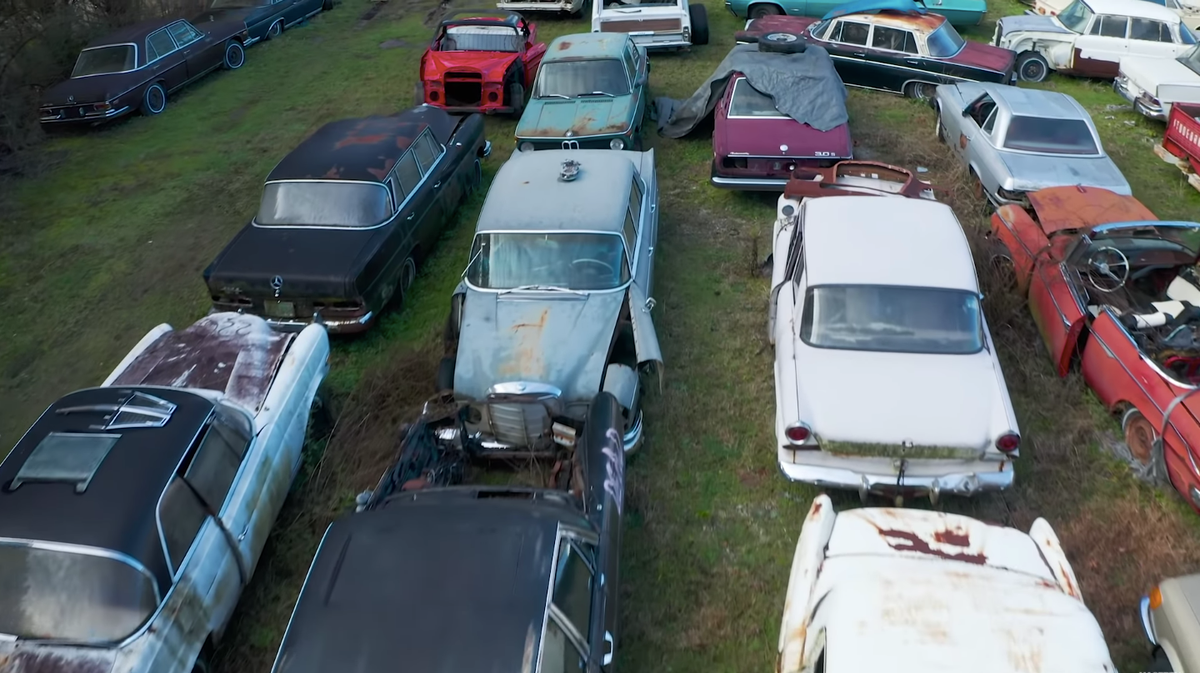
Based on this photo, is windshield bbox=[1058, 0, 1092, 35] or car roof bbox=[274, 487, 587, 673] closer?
car roof bbox=[274, 487, 587, 673]

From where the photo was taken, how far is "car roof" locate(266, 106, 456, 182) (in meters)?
8.07

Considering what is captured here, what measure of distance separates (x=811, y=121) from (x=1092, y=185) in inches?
123

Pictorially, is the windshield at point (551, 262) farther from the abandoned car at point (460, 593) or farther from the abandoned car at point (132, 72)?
the abandoned car at point (132, 72)

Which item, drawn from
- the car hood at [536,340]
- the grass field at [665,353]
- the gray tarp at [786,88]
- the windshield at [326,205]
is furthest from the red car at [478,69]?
the car hood at [536,340]

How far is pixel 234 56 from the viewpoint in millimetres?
15312

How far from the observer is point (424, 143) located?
29.5 ft

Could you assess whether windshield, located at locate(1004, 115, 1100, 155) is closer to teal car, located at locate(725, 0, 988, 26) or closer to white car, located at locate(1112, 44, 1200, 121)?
white car, located at locate(1112, 44, 1200, 121)

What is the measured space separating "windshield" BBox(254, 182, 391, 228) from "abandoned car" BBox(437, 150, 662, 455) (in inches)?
51.5

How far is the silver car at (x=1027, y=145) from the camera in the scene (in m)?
8.70

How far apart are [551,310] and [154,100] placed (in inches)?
420

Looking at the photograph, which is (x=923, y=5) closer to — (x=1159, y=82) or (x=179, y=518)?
(x=1159, y=82)

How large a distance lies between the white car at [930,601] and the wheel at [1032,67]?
36.7ft

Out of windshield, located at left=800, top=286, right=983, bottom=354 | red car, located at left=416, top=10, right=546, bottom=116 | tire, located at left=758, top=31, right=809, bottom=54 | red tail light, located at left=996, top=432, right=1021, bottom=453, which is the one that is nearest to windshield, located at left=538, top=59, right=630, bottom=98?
red car, located at left=416, top=10, right=546, bottom=116

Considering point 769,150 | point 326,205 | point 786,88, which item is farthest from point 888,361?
point 326,205
